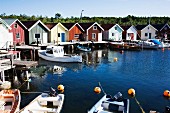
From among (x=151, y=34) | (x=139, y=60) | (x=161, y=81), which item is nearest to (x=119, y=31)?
(x=151, y=34)

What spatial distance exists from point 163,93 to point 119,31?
42.7m

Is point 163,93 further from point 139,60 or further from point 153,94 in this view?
point 139,60

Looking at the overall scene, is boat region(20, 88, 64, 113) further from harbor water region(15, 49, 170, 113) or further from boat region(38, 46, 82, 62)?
boat region(38, 46, 82, 62)

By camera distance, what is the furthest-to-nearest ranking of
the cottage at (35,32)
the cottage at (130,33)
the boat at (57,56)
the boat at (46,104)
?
1. the cottage at (130,33)
2. the cottage at (35,32)
3. the boat at (57,56)
4. the boat at (46,104)

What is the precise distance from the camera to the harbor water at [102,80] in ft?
70.5

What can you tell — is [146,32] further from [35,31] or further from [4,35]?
[4,35]

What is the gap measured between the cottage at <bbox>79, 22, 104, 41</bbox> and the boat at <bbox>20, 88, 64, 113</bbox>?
130 feet

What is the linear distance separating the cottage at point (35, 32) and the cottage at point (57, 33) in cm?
162

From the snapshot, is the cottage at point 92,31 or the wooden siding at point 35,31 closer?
the wooden siding at point 35,31

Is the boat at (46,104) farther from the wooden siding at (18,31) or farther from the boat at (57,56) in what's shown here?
the wooden siding at (18,31)

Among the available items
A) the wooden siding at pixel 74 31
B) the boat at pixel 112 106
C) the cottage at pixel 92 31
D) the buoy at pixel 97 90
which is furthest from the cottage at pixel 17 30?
the boat at pixel 112 106

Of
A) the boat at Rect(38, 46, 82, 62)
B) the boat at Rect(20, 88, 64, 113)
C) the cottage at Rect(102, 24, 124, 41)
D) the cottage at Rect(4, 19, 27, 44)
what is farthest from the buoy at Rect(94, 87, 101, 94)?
the cottage at Rect(102, 24, 124, 41)

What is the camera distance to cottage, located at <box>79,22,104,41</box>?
59312mm

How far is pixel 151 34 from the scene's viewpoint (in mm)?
69188
